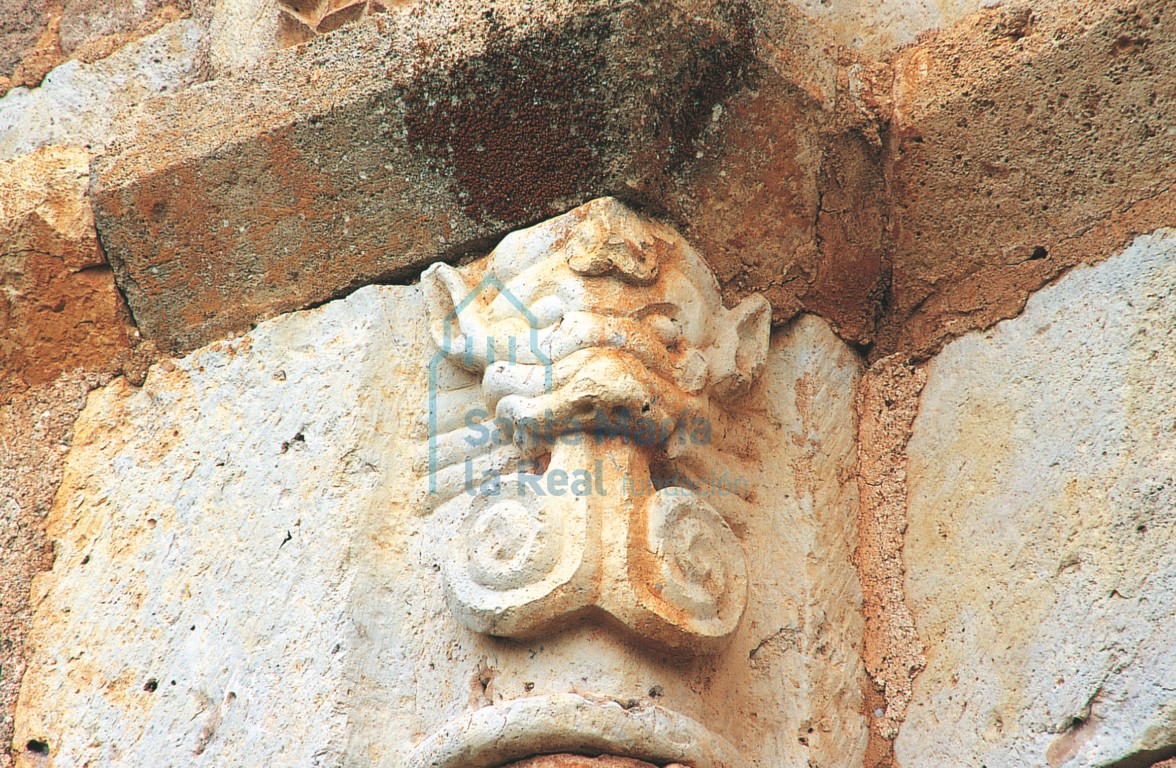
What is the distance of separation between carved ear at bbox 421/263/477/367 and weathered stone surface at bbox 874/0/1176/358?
699 millimetres

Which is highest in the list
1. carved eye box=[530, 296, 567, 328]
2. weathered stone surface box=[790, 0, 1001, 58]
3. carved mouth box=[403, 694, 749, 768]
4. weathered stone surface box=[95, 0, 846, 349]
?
weathered stone surface box=[790, 0, 1001, 58]

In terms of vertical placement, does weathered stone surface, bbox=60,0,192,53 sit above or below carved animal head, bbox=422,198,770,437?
above

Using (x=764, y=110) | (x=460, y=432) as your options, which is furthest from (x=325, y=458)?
(x=764, y=110)

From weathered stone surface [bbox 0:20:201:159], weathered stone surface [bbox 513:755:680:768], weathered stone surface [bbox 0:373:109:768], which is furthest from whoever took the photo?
weathered stone surface [bbox 0:20:201:159]

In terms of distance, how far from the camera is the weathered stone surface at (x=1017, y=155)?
2016mm

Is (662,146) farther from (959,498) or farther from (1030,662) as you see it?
(1030,662)

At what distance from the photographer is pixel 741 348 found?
6.93 ft

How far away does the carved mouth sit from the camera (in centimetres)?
171

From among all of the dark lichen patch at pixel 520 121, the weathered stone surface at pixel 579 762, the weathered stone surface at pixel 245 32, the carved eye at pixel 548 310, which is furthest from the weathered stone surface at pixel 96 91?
the weathered stone surface at pixel 579 762

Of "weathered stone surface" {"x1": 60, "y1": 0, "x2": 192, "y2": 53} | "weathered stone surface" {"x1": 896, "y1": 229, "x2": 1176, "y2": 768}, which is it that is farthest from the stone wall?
"weathered stone surface" {"x1": 60, "y1": 0, "x2": 192, "y2": 53}

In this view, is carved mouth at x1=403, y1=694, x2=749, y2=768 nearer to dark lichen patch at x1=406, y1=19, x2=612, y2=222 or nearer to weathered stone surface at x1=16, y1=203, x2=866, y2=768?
weathered stone surface at x1=16, y1=203, x2=866, y2=768

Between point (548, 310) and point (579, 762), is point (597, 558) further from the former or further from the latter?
point (548, 310)

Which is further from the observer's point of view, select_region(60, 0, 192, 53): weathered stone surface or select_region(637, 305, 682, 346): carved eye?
select_region(60, 0, 192, 53): weathered stone surface

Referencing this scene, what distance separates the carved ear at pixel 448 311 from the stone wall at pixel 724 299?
7 cm
